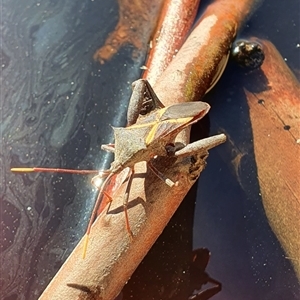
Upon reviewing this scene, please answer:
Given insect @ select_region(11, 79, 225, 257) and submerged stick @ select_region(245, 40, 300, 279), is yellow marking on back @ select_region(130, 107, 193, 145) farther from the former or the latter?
submerged stick @ select_region(245, 40, 300, 279)

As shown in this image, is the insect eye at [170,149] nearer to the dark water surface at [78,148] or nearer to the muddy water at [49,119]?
the dark water surface at [78,148]

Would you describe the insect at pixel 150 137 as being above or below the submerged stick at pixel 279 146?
above

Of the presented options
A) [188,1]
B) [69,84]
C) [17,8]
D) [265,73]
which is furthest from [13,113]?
[265,73]

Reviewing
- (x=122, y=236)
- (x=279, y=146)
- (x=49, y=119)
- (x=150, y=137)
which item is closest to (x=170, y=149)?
(x=150, y=137)

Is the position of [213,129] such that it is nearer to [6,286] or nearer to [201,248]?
[201,248]

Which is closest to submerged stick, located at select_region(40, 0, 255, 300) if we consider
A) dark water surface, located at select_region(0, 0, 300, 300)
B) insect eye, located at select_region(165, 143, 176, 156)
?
insect eye, located at select_region(165, 143, 176, 156)

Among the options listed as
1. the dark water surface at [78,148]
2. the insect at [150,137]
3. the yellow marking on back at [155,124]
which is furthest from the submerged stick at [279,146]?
the yellow marking on back at [155,124]

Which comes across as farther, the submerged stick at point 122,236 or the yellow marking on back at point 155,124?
the yellow marking on back at point 155,124

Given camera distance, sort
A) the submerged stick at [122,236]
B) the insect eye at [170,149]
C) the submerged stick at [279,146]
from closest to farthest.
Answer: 1. the submerged stick at [122,236]
2. the insect eye at [170,149]
3. the submerged stick at [279,146]

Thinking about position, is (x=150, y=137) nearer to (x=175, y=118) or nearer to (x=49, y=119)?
(x=175, y=118)
